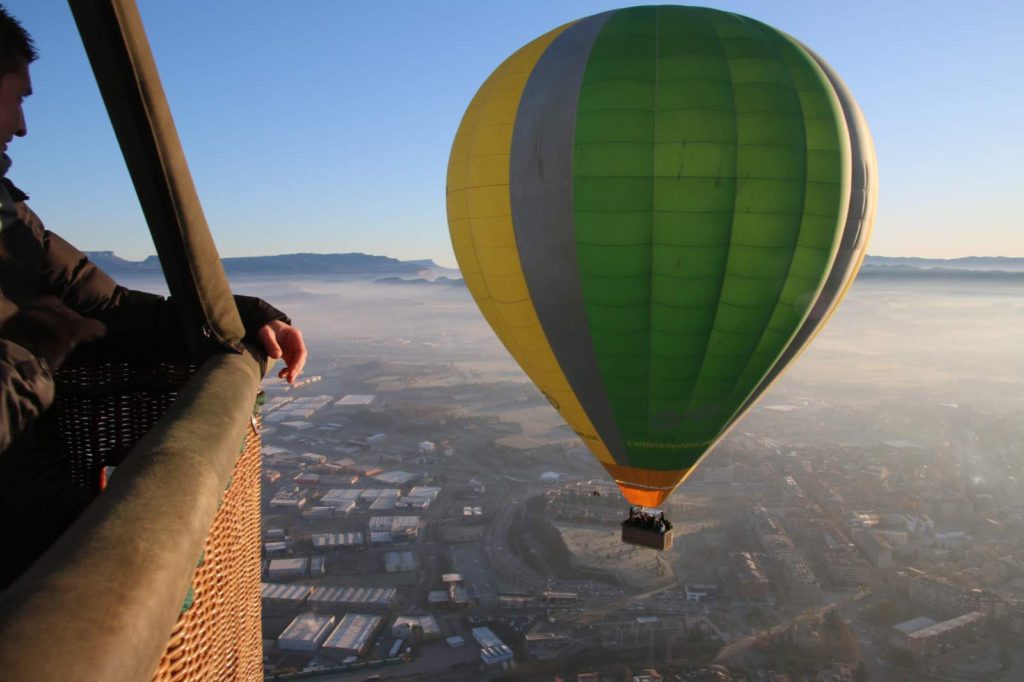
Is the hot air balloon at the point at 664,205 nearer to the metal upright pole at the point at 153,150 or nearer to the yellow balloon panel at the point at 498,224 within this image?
the yellow balloon panel at the point at 498,224

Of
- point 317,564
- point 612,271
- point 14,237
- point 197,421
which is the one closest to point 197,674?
point 197,421

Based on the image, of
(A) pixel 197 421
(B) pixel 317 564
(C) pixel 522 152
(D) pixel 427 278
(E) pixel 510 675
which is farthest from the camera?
(D) pixel 427 278

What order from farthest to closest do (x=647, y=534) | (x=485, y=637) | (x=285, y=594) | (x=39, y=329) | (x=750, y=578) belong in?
(x=750, y=578) < (x=285, y=594) < (x=485, y=637) < (x=647, y=534) < (x=39, y=329)

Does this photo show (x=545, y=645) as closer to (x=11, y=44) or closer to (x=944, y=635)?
(x=944, y=635)

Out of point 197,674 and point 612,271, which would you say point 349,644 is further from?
point 197,674

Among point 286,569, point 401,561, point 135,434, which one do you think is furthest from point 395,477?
point 135,434

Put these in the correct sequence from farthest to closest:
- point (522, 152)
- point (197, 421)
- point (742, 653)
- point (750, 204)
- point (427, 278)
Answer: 1. point (427, 278)
2. point (742, 653)
3. point (522, 152)
4. point (750, 204)
5. point (197, 421)

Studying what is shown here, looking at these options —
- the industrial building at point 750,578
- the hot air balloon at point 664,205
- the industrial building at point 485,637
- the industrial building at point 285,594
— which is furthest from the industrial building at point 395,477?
the hot air balloon at point 664,205
